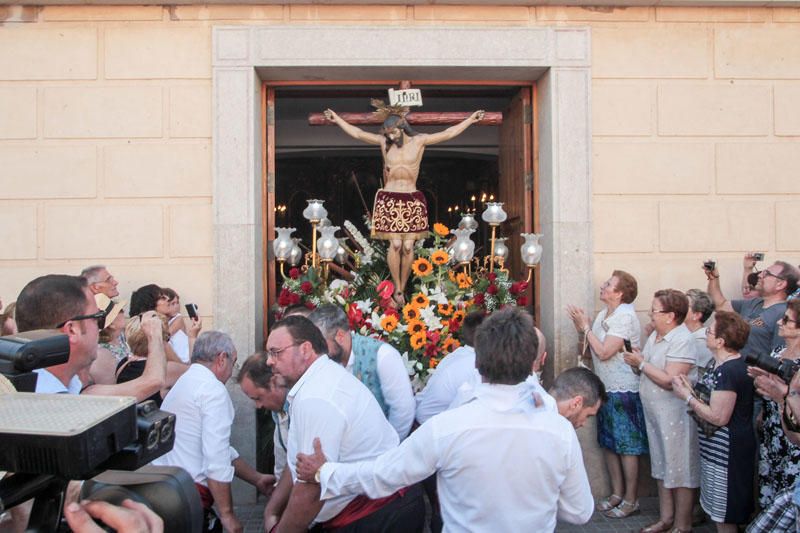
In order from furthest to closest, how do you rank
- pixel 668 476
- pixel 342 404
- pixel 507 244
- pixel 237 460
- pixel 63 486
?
1. pixel 507 244
2. pixel 668 476
3. pixel 237 460
4. pixel 342 404
5. pixel 63 486

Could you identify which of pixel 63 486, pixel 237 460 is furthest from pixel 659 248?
pixel 63 486

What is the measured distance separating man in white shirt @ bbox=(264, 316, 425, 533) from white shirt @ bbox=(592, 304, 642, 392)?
2782 millimetres

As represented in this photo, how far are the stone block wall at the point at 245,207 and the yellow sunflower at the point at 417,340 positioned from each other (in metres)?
1.64

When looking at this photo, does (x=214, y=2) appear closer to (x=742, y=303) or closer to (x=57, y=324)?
(x=57, y=324)

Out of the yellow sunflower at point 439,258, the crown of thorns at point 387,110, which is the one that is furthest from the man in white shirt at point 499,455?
the crown of thorns at point 387,110

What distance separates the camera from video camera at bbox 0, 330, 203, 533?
1.48 metres

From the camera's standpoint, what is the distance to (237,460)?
4.27 m

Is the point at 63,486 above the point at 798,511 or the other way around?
above

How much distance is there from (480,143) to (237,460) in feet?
21.5

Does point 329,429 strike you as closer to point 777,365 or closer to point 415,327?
point 777,365

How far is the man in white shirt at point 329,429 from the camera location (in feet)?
9.13

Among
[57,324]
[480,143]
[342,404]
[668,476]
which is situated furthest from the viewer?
[480,143]

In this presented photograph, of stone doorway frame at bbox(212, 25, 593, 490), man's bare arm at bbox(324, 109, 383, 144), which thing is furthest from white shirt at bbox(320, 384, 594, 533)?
man's bare arm at bbox(324, 109, 383, 144)

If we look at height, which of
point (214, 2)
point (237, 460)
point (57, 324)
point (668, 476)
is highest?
point (214, 2)
